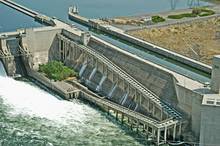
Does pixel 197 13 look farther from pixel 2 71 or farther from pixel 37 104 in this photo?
pixel 37 104

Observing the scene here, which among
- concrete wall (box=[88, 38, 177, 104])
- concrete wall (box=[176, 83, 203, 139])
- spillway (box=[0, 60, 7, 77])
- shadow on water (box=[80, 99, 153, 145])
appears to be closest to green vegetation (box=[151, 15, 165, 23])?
concrete wall (box=[88, 38, 177, 104])

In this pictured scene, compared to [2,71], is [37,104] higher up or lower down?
lower down

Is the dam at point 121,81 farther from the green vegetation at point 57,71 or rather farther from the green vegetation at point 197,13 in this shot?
the green vegetation at point 197,13

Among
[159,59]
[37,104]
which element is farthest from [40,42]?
[159,59]

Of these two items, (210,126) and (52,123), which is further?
(52,123)

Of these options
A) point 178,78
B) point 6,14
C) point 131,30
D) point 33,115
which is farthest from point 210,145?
point 6,14

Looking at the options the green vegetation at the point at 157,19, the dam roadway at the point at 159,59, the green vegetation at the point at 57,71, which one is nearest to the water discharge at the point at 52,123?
the green vegetation at the point at 57,71
